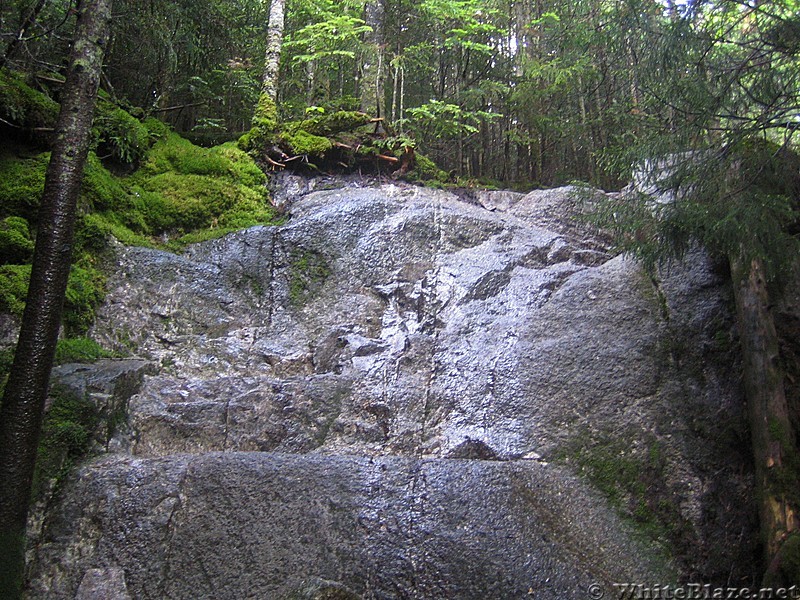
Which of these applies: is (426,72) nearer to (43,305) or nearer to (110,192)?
(110,192)

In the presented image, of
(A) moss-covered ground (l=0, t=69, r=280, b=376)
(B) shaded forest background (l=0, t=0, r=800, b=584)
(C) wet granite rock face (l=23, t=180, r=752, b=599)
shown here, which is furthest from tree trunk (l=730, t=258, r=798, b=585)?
(A) moss-covered ground (l=0, t=69, r=280, b=376)

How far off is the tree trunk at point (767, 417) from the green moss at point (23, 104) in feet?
26.8

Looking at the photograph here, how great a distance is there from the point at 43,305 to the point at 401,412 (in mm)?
3385

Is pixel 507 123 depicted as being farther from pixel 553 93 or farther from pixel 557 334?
pixel 557 334

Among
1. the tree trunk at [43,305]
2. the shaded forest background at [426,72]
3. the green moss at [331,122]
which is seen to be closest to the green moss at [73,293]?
the tree trunk at [43,305]

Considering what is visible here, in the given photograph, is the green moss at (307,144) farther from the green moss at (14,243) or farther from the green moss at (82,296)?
the green moss at (14,243)

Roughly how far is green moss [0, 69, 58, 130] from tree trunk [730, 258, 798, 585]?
8181 millimetres

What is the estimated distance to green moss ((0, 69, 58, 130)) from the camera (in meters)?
6.66

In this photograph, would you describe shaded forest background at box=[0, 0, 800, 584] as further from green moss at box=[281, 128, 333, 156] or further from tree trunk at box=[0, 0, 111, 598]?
tree trunk at box=[0, 0, 111, 598]

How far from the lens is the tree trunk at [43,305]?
4.06m

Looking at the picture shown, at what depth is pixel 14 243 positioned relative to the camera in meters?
6.01

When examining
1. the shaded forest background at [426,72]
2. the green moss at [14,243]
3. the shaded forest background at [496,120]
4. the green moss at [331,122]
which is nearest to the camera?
the shaded forest background at [496,120]

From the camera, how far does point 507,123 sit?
488 inches

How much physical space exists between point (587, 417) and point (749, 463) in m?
1.57
